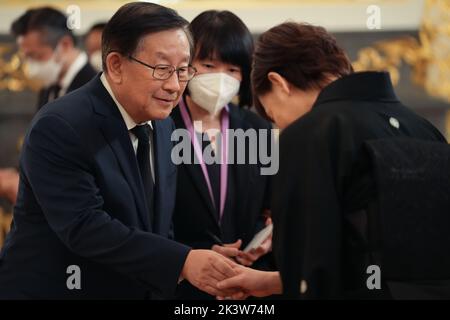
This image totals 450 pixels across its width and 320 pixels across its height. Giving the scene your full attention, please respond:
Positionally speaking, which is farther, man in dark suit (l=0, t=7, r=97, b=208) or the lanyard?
man in dark suit (l=0, t=7, r=97, b=208)

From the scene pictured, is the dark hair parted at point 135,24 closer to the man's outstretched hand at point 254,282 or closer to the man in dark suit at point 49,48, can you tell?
the man's outstretched hand at point 254,282

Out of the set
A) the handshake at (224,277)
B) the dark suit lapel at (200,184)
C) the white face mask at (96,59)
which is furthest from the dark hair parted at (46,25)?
the handshake at (224,277)

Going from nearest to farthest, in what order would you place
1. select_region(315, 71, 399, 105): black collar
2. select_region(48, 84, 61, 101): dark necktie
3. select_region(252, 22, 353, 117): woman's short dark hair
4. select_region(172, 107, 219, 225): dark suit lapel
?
select_region(315, 71, 399, 105): black collar < select_region(252, 22, 353, 117): woman's short dark hair < select_region(172, 107, 219, 225): dark suit lapel < select_region(48, 84, 61, 101): dark necktie

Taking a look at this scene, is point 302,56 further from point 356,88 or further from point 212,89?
point 212,89

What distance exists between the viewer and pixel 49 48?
5547 mm

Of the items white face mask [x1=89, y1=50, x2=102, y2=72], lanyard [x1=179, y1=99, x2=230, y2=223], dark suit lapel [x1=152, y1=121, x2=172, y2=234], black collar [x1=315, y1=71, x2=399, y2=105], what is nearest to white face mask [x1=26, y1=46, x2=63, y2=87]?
white face mask [x1=89, y1=50, x2=102, y2=72]

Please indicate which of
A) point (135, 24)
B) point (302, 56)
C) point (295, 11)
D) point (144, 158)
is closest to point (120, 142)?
point (144, 158)

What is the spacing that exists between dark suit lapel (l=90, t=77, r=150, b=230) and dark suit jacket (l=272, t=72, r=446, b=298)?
0.62m

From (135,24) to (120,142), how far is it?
42 cm

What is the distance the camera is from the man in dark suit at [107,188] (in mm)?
2846

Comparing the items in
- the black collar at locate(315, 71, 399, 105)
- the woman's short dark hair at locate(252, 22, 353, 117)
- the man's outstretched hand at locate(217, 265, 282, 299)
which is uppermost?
the woman's short dark hair at locate(252, 22, 353, 117)

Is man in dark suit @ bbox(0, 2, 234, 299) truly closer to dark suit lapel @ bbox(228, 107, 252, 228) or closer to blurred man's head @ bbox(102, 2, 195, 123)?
blurred man's head @ bbox(102, 2, 195, 123)

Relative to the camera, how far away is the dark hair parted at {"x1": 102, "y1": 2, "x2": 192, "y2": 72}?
2973 millimetres

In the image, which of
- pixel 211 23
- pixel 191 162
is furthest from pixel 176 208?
pixel 211 23
